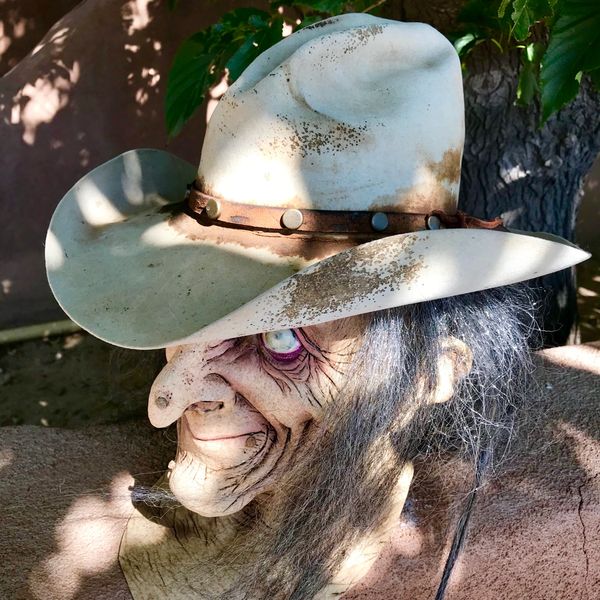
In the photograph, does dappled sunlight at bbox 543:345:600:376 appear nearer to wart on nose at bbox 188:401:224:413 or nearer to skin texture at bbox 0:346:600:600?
Answer: skin texture at bbox 0:346:600:600

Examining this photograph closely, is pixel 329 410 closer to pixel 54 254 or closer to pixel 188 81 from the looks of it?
pixel 54 254

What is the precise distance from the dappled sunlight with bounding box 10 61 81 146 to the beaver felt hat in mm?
2642

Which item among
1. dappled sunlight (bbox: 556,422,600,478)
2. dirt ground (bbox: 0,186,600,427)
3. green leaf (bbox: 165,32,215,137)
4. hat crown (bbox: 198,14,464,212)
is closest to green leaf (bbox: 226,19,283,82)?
green leaf (bbox: 165,32,215,137)

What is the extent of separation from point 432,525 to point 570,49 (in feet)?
3.42

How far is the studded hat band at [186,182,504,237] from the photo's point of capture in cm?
121

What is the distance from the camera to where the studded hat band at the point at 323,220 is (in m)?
1.21

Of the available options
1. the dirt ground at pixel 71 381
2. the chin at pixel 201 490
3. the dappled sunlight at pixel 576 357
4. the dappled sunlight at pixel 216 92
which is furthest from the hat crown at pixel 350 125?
the dappled sunlight at pixel 216 92

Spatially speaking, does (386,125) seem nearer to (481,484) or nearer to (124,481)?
(481,484)

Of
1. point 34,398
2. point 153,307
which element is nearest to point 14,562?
point 153,307

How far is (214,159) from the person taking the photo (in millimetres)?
1318

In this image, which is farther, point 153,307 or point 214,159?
point 214,159

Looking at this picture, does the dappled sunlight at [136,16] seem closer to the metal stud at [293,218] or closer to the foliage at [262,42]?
the foliage at [262,42]

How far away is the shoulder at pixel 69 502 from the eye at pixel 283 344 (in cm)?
67

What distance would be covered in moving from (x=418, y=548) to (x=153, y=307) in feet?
2.78
